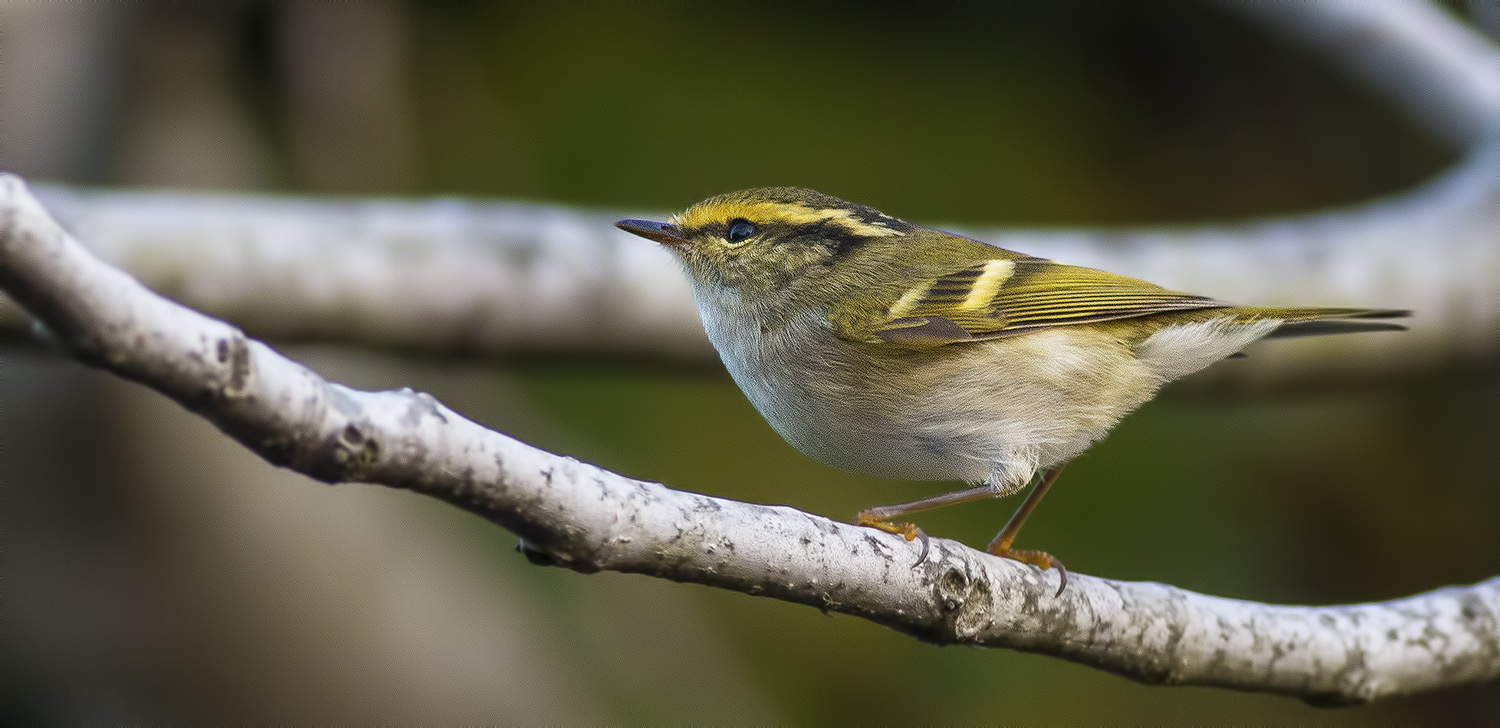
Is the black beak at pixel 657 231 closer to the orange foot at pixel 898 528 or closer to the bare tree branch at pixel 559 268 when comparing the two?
the orange foot at pixel 898 528

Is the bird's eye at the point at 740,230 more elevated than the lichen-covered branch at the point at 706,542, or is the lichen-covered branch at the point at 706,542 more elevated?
the bird's eye at the point at 740,230

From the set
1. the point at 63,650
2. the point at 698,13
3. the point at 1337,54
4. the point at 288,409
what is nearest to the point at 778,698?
the point at 63,650

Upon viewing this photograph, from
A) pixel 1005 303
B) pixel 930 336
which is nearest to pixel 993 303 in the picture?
pixel 1005 303

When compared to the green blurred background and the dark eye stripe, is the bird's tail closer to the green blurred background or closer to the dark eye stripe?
the dark eye stripe

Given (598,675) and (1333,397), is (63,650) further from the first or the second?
(1333,397)

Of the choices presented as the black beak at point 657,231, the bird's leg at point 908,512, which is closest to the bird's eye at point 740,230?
the black beak at point 657,231
